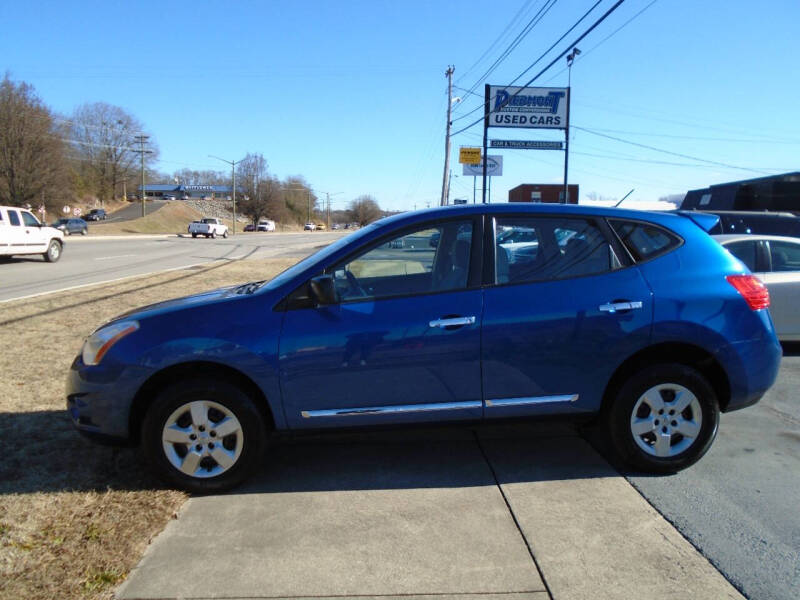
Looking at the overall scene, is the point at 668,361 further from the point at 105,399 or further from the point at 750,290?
the point at 105,399

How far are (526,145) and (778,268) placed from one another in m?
22.8

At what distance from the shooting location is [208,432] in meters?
3.61

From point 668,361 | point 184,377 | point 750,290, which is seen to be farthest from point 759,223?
point 184,377

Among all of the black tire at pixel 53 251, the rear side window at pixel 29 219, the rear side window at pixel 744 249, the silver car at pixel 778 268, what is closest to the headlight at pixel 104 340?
the silver car at pixel 778 268

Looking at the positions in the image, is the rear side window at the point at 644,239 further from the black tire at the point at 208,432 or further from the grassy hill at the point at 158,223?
the grassy hill at the point at 158,223

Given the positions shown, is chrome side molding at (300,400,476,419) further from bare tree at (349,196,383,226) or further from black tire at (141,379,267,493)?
bare tree at (349,196,383,226)

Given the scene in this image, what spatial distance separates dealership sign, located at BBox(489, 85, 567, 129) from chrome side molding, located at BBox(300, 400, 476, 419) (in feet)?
85.1

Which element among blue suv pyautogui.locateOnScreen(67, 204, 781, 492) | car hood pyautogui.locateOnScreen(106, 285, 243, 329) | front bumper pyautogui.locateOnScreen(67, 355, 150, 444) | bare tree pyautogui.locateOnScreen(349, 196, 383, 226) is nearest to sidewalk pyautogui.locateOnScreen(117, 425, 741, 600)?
blue suv pyautogui.locateOnScreen(67, 204, 781, 492)

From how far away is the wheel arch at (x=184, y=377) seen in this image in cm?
359

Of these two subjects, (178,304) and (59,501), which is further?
(178,304)

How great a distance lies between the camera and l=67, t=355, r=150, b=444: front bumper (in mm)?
3551

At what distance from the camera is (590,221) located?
4012 millimetres

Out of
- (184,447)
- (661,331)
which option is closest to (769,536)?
(661,331)

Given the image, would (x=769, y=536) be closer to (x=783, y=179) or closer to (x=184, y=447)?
(x=184, y=447)
